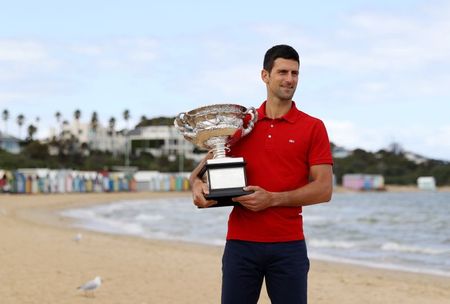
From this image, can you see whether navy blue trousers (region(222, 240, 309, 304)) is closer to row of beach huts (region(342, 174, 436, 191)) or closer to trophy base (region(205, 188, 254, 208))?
trophy base (region(205, 188, 254, 208))

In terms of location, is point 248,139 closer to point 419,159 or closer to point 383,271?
point 383,271

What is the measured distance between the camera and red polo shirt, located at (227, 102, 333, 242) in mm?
2898

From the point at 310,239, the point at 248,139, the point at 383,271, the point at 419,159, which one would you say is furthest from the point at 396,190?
the point at 248,139

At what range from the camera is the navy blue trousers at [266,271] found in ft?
9.47

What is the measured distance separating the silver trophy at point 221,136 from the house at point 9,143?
8402cm

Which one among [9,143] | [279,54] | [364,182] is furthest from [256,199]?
[364,182]

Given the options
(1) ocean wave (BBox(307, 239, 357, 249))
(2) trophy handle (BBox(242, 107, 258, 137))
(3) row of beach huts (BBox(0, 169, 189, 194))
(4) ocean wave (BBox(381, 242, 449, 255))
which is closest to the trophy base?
(2) trophy handle (BBox(242, 107, 258, 137))

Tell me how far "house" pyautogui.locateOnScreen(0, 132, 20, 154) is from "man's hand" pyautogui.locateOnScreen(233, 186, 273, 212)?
277ft

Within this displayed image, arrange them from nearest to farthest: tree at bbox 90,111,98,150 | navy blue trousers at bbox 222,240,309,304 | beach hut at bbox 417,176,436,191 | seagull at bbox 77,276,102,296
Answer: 1. navy blue trousers at bbox 222,240,309,304
2. seagull at bbox 77,276,102,296
3. beach hut at bbox 417,176,436,191
4. tree at bbox 90,111,98,150

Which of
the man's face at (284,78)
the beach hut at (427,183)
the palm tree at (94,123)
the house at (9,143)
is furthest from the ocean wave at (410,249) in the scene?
the palm tree at (94,123)

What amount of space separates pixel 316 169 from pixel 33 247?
11.0 metres

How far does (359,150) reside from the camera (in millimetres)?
113812

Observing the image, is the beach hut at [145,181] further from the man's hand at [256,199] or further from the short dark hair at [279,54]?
the man's hand at [256,199]

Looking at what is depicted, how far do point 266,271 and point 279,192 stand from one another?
0.36 meters
